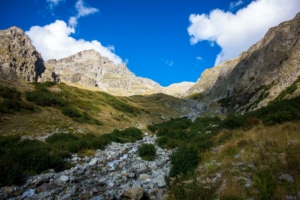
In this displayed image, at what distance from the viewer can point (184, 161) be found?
10.0 metres

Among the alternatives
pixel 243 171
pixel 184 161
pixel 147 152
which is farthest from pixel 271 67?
pixel 243 171

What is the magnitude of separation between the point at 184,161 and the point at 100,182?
14.8 ft

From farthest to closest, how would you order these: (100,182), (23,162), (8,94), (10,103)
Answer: (8,94) → (10,103) → (23,162) → (100,182)

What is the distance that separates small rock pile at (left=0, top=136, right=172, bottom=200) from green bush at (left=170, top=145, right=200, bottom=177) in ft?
2.77

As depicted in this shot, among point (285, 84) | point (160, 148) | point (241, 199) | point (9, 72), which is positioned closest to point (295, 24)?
point (285, 84)

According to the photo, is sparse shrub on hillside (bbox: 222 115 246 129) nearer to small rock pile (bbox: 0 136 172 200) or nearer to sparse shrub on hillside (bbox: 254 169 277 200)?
small rock pile (bbox: 0 136 172 200)

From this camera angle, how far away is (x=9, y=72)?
174 m

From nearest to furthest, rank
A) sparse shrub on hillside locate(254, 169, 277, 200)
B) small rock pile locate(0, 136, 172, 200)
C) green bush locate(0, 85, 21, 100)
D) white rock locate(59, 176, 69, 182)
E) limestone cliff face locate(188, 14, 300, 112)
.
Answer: sparse shrub on hillside locate(254, 169, 277, 200)
small rock pile locate(0, 136, 172, 200)
white rock locate(59, 176, 69, 182)
green bush locate(0, 85, 21, 100)
limestone cliff face locate(188, 14, 300, 112)

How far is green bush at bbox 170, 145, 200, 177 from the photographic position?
951cm

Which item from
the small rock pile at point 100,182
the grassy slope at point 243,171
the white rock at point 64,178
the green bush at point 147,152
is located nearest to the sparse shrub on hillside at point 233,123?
the grassy slope at point 243,171

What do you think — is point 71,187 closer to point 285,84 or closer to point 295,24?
point 285,84

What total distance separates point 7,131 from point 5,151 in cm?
698

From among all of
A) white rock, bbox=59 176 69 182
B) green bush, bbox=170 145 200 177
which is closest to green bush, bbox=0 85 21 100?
white rock, bbox=59 176 69 182

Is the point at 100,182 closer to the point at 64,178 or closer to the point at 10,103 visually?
the point at 64,178
